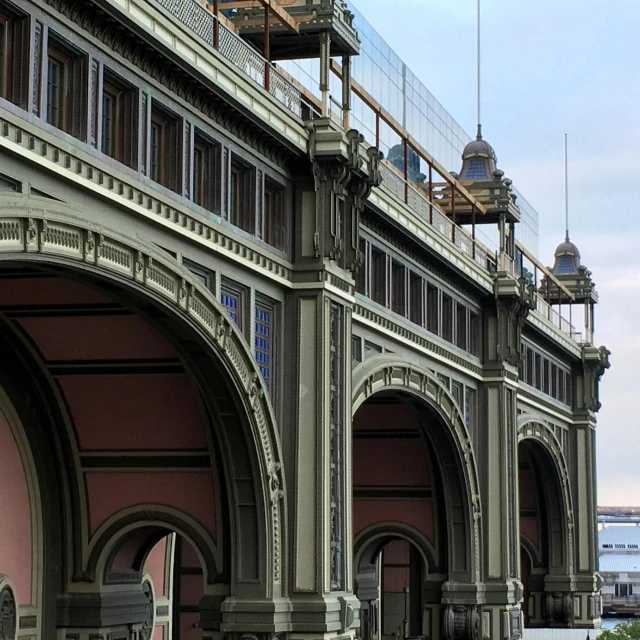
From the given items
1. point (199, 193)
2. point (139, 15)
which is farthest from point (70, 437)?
point (139, 15)

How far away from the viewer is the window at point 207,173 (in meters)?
28.6

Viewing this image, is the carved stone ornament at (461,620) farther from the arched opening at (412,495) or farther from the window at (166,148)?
the window at (166,148)

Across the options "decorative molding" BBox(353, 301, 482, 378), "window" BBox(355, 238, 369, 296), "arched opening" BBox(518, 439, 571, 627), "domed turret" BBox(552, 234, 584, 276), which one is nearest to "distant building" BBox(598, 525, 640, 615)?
"domed turret" BBox(552, 234, 584, 276)

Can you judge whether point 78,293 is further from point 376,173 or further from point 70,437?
point 376,173

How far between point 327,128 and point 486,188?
71.4 ft

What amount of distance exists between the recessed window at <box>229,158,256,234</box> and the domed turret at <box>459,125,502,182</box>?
2429 cm

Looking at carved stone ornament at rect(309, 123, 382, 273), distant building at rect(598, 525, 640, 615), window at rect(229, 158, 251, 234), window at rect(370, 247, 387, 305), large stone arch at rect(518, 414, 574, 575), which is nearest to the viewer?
window at rect(229, 158, 251, 234)

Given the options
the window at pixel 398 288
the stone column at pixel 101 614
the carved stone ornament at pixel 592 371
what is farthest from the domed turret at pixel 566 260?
the stone column at pixel 101 614

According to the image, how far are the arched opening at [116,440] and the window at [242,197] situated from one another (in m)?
2.48

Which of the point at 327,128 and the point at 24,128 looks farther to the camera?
the point at 327,128

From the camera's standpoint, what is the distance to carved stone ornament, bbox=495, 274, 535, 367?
50125 millimetres

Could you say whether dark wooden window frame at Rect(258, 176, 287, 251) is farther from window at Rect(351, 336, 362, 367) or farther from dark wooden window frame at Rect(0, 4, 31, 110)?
dark wooden window frame at Rect(0, 4, 31, 110)

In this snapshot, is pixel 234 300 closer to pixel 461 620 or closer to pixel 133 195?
pixel 133 195

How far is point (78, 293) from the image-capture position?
29422 mm
